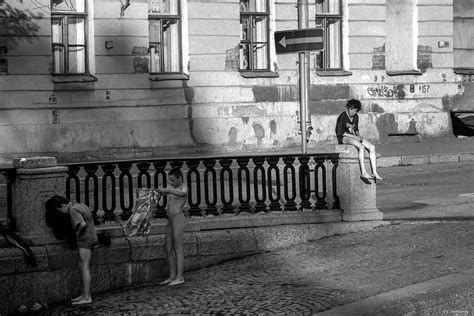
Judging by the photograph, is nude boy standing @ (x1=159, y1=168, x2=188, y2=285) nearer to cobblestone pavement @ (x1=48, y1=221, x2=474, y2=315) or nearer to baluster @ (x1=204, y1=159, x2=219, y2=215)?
cobblestone pavement @ (x1=48, y1=221, x2=474, y2=315)

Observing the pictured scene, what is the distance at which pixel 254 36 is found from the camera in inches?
1134

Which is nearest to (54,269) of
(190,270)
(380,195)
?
(190,270)

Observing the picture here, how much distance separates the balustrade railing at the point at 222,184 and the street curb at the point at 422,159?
31.8 ft

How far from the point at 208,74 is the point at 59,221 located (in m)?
14.7

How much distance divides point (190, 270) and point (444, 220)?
379 cm

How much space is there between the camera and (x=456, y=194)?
18.2 m

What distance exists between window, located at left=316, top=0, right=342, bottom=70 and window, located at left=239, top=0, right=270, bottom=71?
5.61 feet

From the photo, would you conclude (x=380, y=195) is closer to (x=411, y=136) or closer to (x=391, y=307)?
(x=391, y=307)

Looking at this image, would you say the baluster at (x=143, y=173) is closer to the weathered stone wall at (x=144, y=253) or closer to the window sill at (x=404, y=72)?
the weathered stone wall at (x=144, y=253)

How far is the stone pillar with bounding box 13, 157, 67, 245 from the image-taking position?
1343 centimetres

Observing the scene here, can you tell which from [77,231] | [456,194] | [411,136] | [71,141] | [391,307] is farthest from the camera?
[411,136]

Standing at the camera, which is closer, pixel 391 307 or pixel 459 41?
pixel 391 307

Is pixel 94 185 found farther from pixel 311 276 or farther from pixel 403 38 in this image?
pixel 403 38

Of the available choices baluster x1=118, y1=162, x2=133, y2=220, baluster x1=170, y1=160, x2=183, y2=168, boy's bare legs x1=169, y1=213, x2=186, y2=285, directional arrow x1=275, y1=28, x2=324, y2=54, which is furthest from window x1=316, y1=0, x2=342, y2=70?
boy's bare legs x1=169, y1=213, x2=186, y2=285
